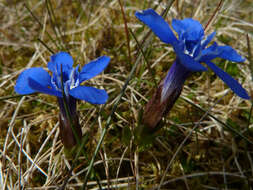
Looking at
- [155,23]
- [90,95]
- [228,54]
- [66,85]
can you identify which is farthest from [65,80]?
[228,54]

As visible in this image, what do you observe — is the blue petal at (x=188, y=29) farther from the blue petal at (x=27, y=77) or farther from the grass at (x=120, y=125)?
the blue petal at (x=27, y=77)

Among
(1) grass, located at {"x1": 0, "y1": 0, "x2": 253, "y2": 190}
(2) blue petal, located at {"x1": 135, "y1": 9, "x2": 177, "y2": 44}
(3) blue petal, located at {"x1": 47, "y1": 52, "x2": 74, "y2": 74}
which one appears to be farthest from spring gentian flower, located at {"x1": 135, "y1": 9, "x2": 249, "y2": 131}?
(3) blue petal, located at {"x1": 47, "y1": 52, "x2": 74, "y2": 74}

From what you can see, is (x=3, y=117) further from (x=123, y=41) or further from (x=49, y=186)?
(x=123, y=41)

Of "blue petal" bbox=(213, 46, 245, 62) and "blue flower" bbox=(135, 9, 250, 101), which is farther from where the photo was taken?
"blue petal" bbox=(213, 46, 245, 62)

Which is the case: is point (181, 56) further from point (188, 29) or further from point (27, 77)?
point (27, 77)

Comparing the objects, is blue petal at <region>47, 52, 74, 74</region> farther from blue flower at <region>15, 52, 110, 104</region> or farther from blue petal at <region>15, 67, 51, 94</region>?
blue petal at <region>15, 67, 51, 94</region>

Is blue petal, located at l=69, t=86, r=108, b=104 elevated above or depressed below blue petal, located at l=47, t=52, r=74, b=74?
below
